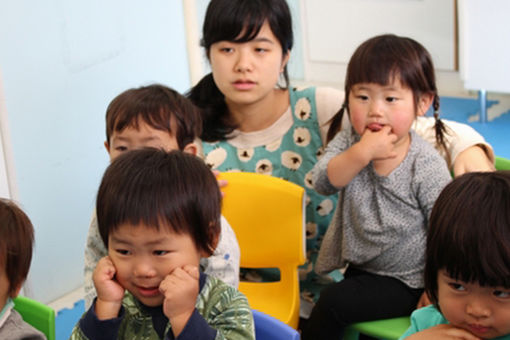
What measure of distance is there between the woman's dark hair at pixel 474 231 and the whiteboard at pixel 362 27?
2716 mm

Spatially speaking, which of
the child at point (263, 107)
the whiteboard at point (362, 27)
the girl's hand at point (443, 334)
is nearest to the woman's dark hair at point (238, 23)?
the child at point (263, 107)

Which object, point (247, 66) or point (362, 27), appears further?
point (362, 27)

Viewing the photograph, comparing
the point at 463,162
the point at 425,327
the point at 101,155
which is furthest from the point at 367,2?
the point at 425,327

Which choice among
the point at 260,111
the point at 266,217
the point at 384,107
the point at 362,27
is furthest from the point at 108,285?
the point at 362,27

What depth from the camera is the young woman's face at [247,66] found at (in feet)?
5.01

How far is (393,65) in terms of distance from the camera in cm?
135

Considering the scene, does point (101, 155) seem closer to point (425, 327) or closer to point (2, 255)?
point (2, 255)

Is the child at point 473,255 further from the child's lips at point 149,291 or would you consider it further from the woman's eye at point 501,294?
the child's lips at point 149,291

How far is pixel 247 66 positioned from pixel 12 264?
68 centimetres

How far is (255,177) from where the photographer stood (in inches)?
58.8

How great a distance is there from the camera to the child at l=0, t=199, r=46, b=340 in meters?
1.10

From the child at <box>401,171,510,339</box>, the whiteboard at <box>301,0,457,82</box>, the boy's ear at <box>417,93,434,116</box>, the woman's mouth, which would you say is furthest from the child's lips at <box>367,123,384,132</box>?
the whiteboard at <box>301,0,457,82</box>

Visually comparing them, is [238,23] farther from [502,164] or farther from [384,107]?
[502,164]

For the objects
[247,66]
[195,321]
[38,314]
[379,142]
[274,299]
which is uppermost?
[247,66]
